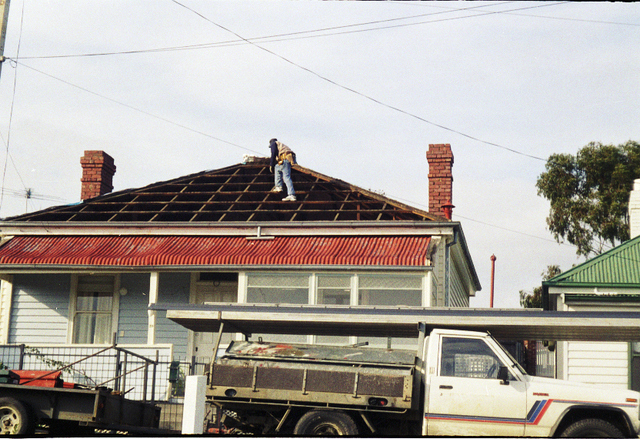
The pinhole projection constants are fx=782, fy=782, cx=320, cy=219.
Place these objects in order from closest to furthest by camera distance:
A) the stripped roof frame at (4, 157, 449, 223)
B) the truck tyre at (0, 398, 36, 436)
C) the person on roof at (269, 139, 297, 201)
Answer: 1. the truck tyre at (0, 398, 36, 436)
2. the stripped roof frame at (4, 157, 449, 223)
3. the person on roof at (269, 139, 297, 201)

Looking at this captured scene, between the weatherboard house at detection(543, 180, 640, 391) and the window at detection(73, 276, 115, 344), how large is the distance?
1003cm

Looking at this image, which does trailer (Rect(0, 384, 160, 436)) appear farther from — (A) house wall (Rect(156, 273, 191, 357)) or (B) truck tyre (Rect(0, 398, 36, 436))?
(A) house wall (Rect(156, 273, 191, 357))

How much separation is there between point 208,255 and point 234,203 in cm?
229

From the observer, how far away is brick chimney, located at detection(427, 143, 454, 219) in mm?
19359

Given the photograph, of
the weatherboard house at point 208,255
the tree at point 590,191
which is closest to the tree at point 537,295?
the tree at point 590,191

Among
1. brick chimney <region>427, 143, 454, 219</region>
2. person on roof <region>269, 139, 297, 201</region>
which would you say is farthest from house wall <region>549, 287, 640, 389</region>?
person on roof <region>269, 139, 297, 201</region>

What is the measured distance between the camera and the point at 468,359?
1045cm

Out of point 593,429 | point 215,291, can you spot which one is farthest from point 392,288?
point 593,429

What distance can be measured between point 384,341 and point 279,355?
558 cm

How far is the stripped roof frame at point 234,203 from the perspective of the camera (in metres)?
18.4

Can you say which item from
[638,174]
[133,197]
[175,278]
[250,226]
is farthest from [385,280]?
[638,174]

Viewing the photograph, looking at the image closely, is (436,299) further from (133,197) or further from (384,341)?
(133,197)

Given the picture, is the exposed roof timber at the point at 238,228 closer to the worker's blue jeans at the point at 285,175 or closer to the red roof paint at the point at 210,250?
the red roof paint at the point at 210,250

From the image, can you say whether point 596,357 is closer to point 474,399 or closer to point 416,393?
point 474,399
